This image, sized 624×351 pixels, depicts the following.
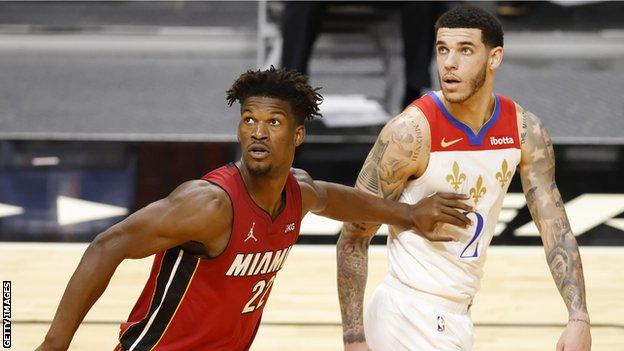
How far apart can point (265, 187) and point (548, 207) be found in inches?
43.9

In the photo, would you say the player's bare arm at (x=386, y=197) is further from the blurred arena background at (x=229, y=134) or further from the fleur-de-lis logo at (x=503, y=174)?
the blurred arena background at (x=229, y=134)

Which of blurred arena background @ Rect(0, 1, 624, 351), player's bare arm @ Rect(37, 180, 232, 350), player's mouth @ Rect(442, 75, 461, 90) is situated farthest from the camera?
blurred arena background @ Rect(0, 1, 624, 351)

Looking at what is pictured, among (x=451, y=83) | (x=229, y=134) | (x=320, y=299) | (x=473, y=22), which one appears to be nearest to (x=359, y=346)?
(x=451, y=83)

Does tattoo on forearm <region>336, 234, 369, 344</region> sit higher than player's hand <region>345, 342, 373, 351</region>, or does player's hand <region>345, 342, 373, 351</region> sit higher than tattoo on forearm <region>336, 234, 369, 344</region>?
tattoo on forearm <region>336, 234, 369, 344</region>

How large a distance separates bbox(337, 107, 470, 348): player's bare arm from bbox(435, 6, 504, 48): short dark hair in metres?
0.32

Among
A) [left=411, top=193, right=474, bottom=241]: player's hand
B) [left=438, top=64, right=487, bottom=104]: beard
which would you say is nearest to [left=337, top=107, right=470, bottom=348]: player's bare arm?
[left=411, top=193, right=474, bottom=241]: player's hand

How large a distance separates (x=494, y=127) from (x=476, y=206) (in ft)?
0.95

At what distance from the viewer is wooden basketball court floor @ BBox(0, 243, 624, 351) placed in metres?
5.36

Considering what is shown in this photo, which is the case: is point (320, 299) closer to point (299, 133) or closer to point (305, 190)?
point (305, 190)

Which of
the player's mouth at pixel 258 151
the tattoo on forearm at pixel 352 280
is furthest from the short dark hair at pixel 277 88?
the tattoo on forearm at pixel 352 280

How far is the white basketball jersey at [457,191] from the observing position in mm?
3740

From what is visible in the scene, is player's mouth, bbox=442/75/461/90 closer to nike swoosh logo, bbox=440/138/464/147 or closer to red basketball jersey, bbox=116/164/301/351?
nike swoosh logo, bbox=440/138/464/147

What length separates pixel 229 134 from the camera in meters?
9.68

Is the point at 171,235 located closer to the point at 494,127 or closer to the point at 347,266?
the point at 347,266
